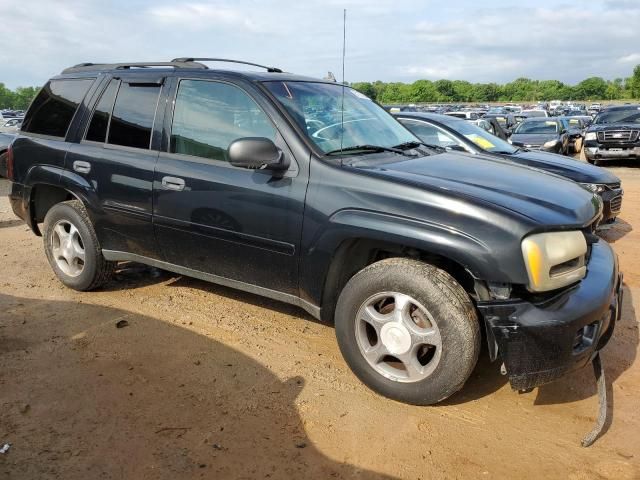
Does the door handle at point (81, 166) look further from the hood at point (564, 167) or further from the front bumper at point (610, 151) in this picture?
the front bumper at point (610, 151)

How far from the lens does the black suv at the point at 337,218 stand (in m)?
2.72

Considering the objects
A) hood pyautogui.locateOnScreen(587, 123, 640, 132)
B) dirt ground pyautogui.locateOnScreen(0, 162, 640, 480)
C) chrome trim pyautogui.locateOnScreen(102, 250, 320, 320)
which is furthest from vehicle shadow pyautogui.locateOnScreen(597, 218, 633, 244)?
hood pyautogui.locateOnScreen(587, 123, 640, 132)

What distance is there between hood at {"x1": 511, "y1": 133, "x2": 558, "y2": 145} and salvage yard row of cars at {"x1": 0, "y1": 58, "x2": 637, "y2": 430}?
976cm

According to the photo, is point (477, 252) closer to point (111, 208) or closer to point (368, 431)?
point (368, 431)

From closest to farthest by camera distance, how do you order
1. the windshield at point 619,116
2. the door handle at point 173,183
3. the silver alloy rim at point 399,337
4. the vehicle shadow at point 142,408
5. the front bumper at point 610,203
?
the vehicle shadow at point 142,408 < the silver alloy rim at point 399,337 < the door handle at point 173,183 < the front bumper at point 610,203 < the windshield at point 619,116

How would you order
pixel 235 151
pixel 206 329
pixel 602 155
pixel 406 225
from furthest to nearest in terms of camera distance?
pixel 602 155 < pixel 206 329 < pixel 235 151 < pixel 406 225

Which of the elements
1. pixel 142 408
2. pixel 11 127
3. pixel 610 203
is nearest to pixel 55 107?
pixel 142 408

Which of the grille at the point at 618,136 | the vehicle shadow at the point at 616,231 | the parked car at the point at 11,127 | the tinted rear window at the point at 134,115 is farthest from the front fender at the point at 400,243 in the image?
the grille at the point at 618,136

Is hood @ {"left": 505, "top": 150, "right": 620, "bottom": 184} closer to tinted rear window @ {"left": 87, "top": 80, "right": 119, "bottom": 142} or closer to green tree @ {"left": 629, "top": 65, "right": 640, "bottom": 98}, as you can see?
tinted rear window @ {"left": 87, "top": 80, "right": 119, "bottom": 142}

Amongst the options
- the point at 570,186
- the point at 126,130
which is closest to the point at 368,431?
the point at 570,186

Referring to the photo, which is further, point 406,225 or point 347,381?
point 347,381

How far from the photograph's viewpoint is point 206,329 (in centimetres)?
404

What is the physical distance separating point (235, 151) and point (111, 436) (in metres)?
1.66

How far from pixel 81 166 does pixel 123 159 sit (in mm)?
511
